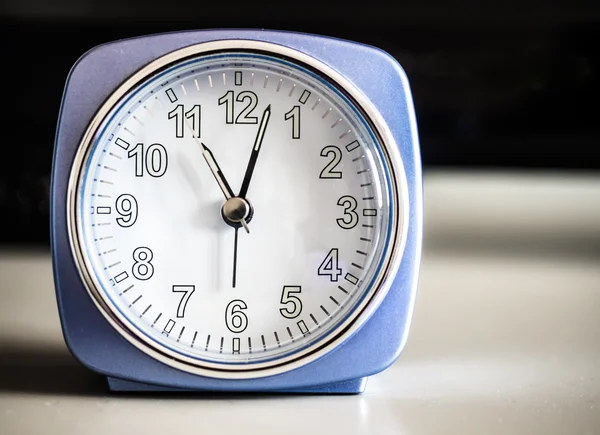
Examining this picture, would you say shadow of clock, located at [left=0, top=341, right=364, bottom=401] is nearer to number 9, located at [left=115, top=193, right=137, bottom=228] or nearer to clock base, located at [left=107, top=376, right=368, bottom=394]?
clock base, located at [left=107, top=376, right=368, bottom=394]

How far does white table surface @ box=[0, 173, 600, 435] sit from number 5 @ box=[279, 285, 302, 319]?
85 mm

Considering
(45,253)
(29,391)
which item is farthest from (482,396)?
(45,253)

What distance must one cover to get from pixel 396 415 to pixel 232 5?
117 centimetres

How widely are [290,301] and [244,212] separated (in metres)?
0.10

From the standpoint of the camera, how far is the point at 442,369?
0.83 m

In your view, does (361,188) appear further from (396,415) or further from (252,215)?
(396,415)

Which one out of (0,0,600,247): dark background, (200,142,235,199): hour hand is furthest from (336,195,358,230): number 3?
(0,0,600,247): dark background

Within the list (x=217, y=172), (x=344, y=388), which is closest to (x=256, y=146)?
(x=217, y=172)

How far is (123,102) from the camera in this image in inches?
28.5

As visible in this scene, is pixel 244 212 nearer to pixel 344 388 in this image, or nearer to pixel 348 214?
pixel 348 214

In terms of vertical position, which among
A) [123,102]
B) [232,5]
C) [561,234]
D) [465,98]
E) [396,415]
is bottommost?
[396,415]

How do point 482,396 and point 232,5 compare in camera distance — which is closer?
point 482,396

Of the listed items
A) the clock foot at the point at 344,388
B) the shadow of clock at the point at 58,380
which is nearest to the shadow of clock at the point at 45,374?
the shadow of clock at the point at 58,380

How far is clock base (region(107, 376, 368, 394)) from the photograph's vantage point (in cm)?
75
